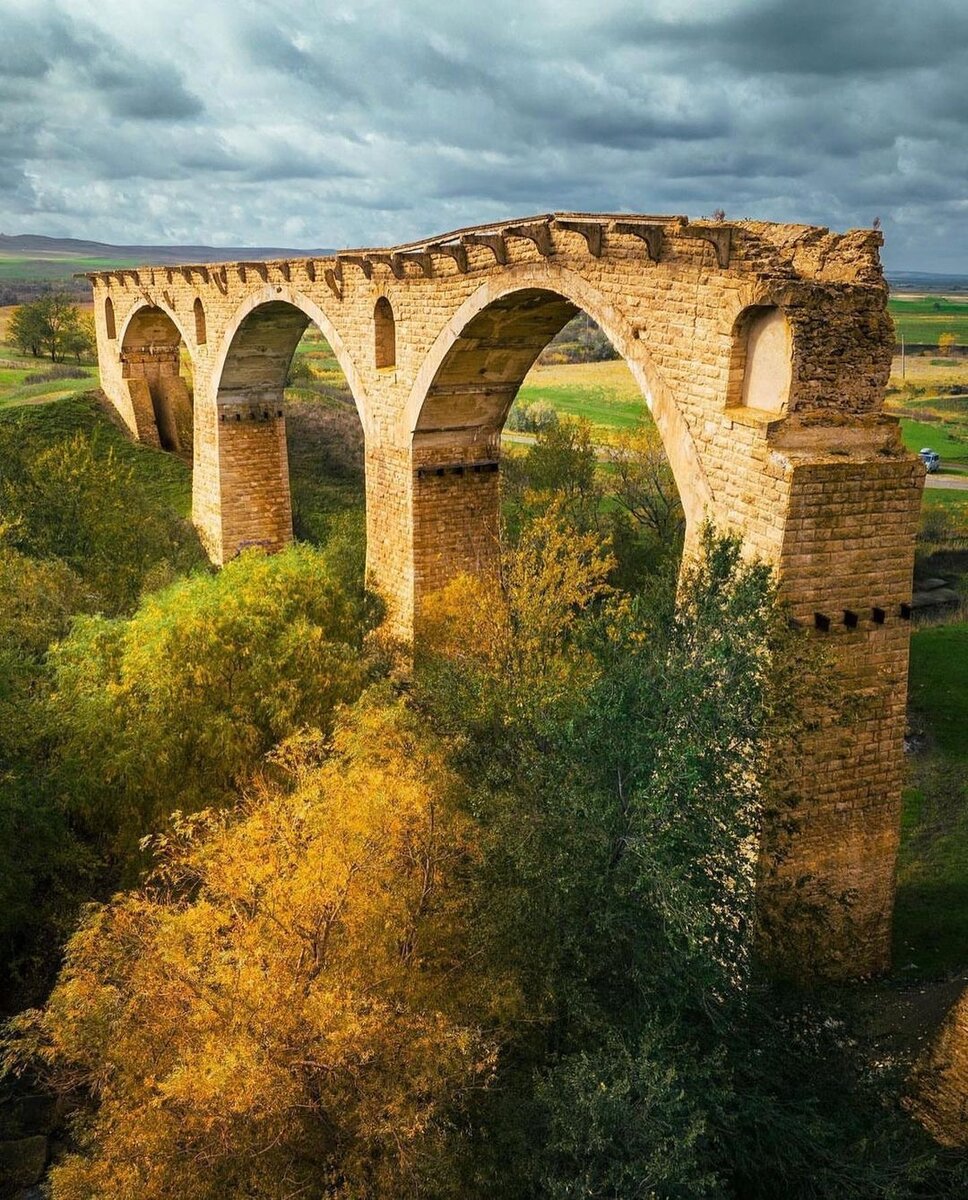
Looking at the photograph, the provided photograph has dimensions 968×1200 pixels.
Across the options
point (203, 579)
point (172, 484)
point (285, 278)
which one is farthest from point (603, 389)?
point (203, 579)

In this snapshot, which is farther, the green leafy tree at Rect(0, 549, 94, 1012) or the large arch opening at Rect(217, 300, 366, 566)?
the large arch opening at Rect(217, 300, 366, 566)

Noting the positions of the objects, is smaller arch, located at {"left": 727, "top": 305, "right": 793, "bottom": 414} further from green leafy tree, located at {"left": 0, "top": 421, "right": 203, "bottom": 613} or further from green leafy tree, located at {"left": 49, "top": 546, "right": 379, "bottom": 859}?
green leafy tree, located at {"left": 0, "top": 421, "right": 203, "bottom": 613}

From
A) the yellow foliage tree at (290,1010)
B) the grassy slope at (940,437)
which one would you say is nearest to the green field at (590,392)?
the grassy slope at (940,437)

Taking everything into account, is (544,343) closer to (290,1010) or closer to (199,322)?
(290,1010)

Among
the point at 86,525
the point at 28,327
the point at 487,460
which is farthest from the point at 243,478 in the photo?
the point at 28,327

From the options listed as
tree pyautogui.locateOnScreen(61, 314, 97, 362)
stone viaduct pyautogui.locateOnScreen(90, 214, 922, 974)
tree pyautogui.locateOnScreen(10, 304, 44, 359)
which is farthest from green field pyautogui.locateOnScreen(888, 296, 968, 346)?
stone viaduct pyautogui.locateOnScreen(90, 214, 922, 974)

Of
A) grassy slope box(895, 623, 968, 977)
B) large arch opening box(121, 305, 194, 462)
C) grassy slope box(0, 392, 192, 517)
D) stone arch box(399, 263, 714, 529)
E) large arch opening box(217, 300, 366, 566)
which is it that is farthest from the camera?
large arch opening box(121, 305, 194, 462)

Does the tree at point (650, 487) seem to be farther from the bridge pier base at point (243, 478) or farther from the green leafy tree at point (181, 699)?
the green leafy tree at point (181, 699)
